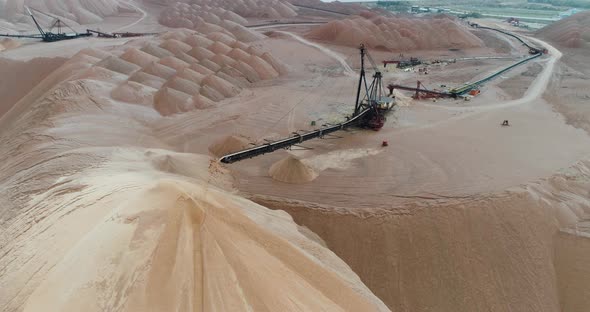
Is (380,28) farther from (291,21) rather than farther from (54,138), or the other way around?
(54,138)

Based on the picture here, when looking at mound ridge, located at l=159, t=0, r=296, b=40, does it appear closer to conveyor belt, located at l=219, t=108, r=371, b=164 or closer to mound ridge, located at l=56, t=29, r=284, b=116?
mound ridge, located at l=56, t=29, r=284, b=116

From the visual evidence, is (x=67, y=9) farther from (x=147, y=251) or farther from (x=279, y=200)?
(x=147, y=251)

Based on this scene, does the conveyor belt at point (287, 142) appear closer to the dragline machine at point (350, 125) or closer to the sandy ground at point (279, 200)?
the dragline machine at point (350, 125)

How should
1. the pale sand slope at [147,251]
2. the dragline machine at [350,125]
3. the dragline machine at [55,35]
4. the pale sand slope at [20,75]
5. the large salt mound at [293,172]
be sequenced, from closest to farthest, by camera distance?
the pale sand slope at [147,251] < the large salt mound at [293,172] < the dragline machine at [350,125] < the pale sand slope at [20,75] < the dragline machine at [55,35]

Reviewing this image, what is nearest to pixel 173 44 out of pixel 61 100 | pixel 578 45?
pixel 61 100

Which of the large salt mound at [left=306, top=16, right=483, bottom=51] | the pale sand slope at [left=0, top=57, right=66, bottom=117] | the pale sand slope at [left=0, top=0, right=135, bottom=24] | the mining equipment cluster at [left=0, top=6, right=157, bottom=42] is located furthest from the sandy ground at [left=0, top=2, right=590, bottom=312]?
the pale sand slope at [left=0, top=0, right=135, bottom=24]

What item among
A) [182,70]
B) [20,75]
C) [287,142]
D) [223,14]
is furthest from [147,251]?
[223,14]

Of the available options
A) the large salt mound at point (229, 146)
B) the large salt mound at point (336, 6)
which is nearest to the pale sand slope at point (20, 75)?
the large salt mound at point (229, 146)
